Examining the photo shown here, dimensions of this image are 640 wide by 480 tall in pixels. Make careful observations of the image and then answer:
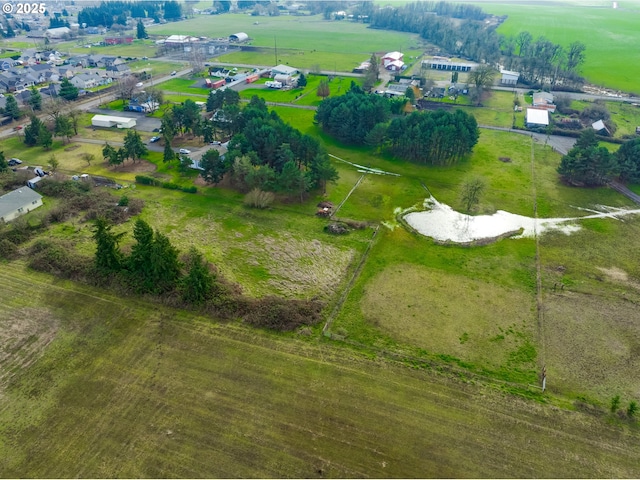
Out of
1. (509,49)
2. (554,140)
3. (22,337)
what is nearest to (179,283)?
(22,337)

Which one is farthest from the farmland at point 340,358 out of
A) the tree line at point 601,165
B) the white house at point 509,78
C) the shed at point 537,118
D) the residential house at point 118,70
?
the residential house at point 118,70

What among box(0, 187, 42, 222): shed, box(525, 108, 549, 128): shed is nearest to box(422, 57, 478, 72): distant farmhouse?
box(525, 108, 549, 128): shed

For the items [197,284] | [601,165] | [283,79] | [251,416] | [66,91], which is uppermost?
[283,79]

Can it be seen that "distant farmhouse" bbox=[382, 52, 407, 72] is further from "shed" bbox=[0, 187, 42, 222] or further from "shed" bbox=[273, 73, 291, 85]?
"shed" bbox=[0, 187, 42, 222]

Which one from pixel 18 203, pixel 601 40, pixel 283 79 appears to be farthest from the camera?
pixel 601 40

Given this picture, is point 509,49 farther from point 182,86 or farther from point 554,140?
point 182,86

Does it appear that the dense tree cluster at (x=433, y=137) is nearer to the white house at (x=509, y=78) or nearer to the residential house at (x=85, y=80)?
the white house at (x=509, y=78)
